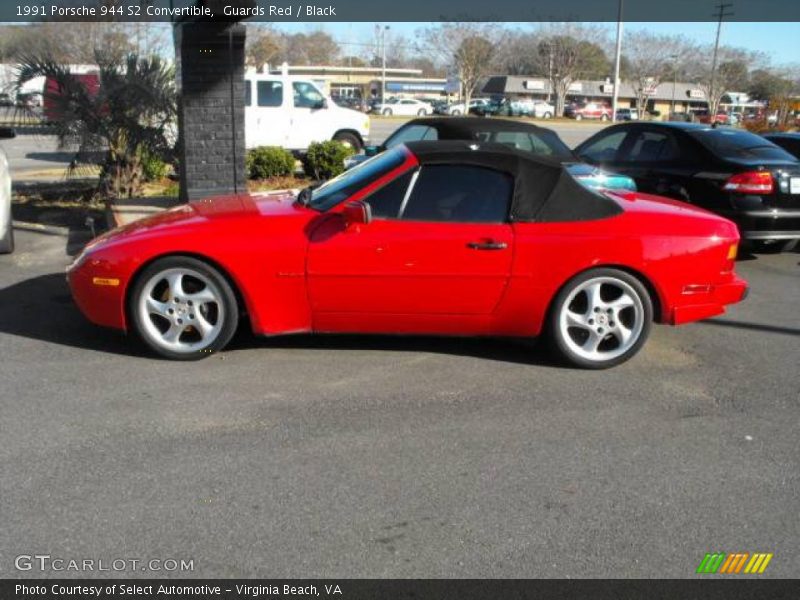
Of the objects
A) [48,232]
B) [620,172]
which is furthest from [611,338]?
[48,232]

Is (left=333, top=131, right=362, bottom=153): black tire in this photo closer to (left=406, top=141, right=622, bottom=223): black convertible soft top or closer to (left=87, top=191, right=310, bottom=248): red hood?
(left=87, top=191, right=310, bottom=248): red hood

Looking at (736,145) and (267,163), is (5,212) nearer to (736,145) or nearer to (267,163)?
(267,163)

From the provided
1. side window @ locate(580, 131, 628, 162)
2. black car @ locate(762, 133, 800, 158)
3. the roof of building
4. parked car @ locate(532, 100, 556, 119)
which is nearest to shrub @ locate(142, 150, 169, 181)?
side window @ locate(580, 131, 628, 162)

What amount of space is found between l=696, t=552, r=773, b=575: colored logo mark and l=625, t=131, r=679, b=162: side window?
7006mm

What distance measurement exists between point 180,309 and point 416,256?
1543 millimetres

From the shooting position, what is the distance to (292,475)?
3682 millimetres

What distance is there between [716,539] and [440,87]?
88673 millimetres

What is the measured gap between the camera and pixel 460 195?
5207 millimetres

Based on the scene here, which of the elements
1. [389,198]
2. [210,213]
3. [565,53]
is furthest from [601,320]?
[565,53]

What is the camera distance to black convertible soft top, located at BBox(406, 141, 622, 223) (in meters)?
5.20

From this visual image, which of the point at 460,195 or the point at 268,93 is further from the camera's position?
the point at 268,93

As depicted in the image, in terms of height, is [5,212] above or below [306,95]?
below
